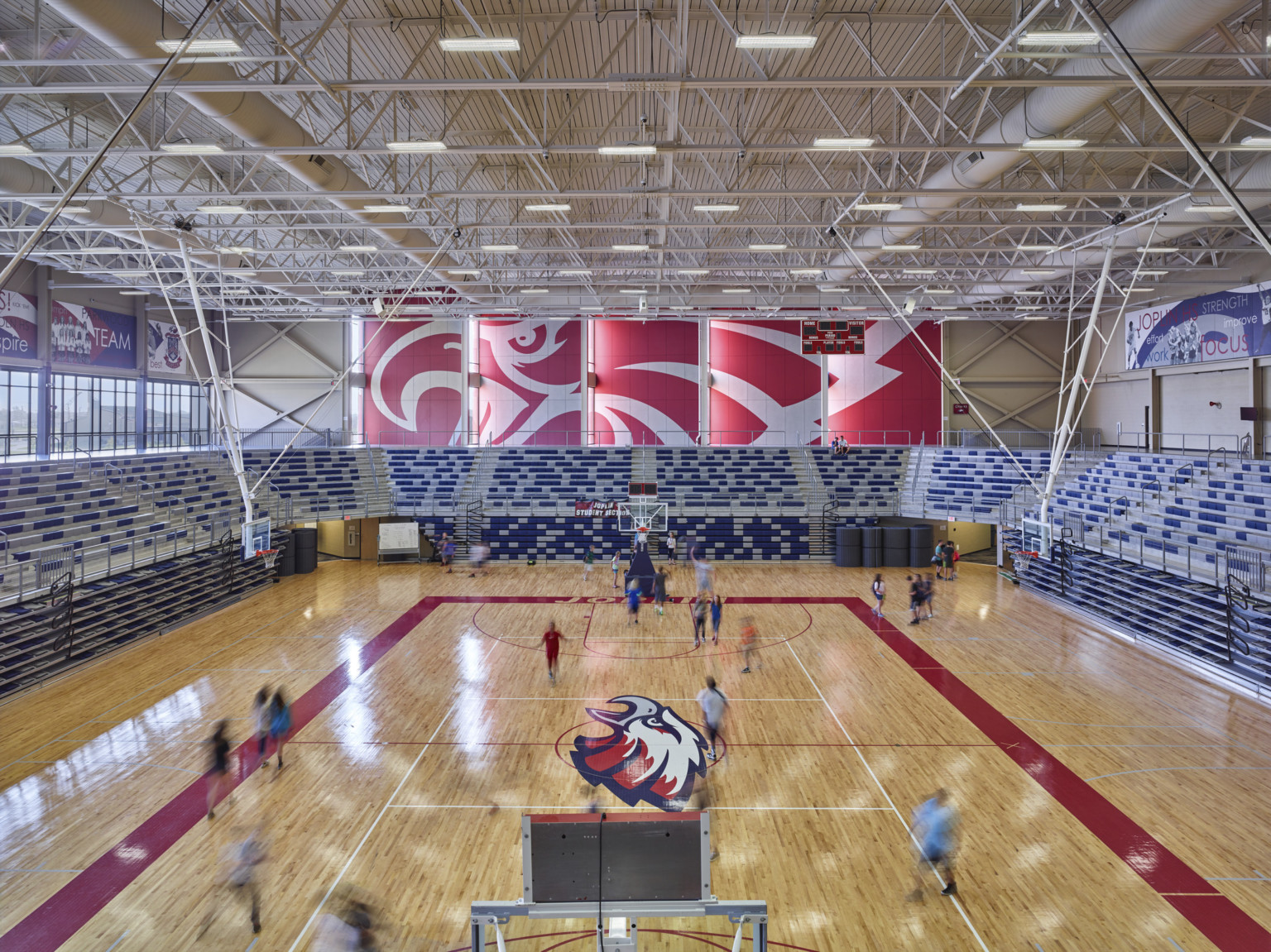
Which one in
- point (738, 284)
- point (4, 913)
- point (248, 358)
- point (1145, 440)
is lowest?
point (4, 913)

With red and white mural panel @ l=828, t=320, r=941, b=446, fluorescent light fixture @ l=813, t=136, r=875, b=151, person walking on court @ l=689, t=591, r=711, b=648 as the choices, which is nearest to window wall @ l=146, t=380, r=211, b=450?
person walking on court @ l=689, t=591, r=711, b=648

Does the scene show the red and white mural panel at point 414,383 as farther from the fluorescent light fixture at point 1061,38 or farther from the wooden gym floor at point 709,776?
the fluorescent light fixture at point 1061,38

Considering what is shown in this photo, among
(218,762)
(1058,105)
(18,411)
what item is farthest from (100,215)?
(1058,105)

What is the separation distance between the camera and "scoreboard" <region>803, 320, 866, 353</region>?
29344 millimetres

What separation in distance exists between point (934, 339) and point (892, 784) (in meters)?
27.8

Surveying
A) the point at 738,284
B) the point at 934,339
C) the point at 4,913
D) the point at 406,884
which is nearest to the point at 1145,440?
the point at 934,339

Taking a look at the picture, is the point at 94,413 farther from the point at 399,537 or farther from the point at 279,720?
the point at 279,720

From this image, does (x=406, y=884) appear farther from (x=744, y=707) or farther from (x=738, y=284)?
(x=738, y=284)

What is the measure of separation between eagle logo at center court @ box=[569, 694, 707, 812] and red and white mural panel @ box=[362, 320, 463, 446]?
923 inches

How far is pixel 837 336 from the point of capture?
29.4m

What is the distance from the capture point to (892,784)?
971 centimetres

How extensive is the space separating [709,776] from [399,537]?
19705 millimetres

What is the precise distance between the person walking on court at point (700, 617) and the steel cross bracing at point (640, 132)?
8.74 meters

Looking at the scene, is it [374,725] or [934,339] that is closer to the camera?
[374,725]
